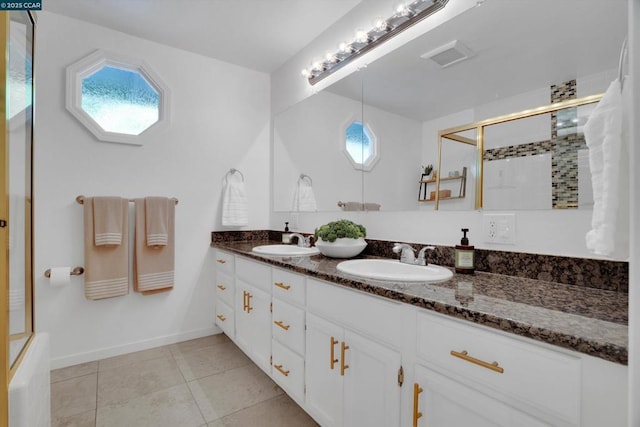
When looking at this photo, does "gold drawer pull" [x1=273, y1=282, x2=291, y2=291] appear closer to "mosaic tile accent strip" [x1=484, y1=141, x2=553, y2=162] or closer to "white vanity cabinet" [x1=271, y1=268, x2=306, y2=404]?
"white vanity cabinet" [x1=271, y1=268, x2=306, y2=404]

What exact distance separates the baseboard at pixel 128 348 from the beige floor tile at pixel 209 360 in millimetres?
238

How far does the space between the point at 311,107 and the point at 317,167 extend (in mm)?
492

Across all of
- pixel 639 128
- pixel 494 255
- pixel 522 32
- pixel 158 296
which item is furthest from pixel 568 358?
pixel 158 296

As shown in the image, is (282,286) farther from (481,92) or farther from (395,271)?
(481,92)

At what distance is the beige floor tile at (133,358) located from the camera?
213 cm

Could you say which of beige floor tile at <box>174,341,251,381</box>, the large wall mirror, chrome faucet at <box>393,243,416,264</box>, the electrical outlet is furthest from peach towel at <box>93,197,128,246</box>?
the electrical outlet

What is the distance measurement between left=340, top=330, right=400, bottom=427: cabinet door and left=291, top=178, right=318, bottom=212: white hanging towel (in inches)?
52.8

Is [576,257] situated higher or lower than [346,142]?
lower

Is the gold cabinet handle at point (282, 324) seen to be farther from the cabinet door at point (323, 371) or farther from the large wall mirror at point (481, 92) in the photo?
the large wall mirror at point (481, 92)

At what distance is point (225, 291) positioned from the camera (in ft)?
7.96

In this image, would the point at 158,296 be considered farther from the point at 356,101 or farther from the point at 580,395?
the point at 580,395

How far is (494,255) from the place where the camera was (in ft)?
4.21

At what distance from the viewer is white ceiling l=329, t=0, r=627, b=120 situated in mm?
1036

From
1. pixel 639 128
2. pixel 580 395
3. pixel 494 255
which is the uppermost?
pixel 639 128
